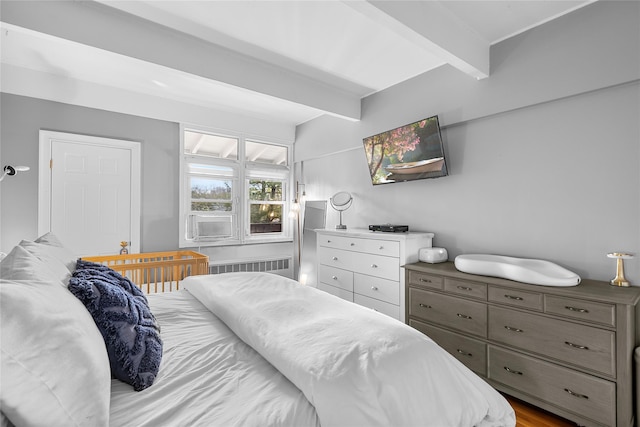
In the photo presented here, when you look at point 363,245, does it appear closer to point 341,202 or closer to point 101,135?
point 341,202

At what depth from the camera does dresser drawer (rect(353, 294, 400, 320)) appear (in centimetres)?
276

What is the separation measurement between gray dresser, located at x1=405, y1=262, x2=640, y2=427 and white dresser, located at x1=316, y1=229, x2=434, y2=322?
37 cm

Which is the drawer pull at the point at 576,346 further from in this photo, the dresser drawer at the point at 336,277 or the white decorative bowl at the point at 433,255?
the dresser drawer at the point at 336,277

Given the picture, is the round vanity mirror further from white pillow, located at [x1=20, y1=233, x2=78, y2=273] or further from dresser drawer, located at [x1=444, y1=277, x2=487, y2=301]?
white pillow, located at [x1=20, y1=233, x2=78, y2=273]

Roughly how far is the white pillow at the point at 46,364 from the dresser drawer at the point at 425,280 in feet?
7.26

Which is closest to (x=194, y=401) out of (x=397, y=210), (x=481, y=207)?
(x=481, y=207)

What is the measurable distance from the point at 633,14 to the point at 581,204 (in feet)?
3.93

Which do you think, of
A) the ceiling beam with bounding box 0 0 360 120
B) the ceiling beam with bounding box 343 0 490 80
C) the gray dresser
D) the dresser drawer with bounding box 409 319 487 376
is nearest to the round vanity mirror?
the ceiling beam with bounding box 0 0 360 120

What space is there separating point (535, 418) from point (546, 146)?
187 cm

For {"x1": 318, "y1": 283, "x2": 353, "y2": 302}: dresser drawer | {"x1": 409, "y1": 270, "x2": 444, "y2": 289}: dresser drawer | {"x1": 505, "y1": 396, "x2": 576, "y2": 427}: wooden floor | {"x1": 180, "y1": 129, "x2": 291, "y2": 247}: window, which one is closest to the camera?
{"x1": 505, "y1": 396, "x2": 576, "y2": 427}: wooden floor

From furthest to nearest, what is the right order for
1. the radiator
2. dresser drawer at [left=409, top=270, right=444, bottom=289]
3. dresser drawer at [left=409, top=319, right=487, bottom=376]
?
the radiator → dresser drawer at [left=409, top=270, right=444, bottom=289] → dresser drawer at [left=409, top=319, right=487, bottom=376]

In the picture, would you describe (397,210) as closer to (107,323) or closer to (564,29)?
(564,29)

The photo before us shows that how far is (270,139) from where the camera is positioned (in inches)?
180

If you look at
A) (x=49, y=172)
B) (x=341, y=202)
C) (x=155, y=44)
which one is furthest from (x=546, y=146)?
(x=49, y=172)
